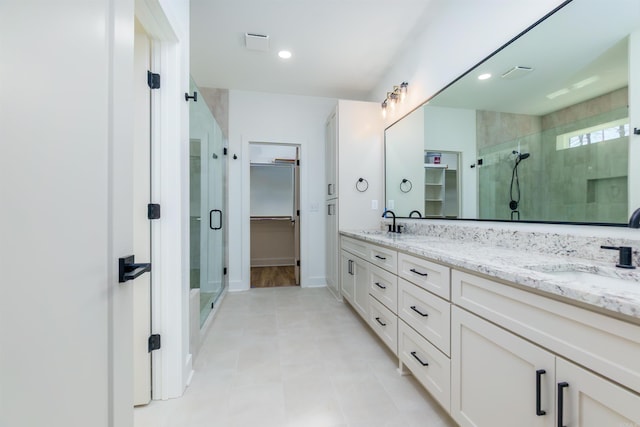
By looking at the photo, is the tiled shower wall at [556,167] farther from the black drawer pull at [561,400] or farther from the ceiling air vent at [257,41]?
the ceiling air vent at [257,41]

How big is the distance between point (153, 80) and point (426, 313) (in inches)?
75.5

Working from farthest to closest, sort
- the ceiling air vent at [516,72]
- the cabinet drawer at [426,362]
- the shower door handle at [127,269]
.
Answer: the ceiling air vent at [516,72], the cabinet drawer at [426,362], the shower door handle at [127,269]

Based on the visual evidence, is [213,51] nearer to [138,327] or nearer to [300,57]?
[300,57]

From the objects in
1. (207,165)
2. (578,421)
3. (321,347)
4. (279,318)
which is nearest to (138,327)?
(321,347)

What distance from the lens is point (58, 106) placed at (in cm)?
55

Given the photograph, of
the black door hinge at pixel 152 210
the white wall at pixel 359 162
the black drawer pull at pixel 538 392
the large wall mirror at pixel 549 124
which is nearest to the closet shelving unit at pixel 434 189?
the large wall mirror at pixel 549 124

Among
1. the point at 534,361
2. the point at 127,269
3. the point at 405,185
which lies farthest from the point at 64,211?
the point at 405,185

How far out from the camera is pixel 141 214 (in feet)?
4.75

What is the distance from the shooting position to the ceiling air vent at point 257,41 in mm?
2537

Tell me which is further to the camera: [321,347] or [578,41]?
[321,347]

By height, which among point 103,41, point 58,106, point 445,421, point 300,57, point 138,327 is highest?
point 300,57

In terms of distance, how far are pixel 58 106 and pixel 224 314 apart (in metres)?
2.59

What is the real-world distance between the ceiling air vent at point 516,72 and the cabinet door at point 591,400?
1.49 meters

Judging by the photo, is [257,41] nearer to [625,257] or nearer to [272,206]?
[625,257]
